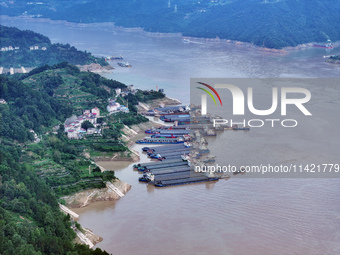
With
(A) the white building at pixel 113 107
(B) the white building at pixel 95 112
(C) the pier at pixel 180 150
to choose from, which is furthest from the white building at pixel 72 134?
(A) the white building at pixel 113 107

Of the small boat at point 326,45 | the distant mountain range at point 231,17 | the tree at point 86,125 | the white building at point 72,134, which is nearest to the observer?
the white building at point 72,134

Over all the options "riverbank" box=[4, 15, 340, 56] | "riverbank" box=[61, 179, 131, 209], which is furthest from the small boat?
"riverbank" box=[61, 179, 131, 209]

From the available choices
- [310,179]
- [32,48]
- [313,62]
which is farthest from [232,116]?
[32,48]

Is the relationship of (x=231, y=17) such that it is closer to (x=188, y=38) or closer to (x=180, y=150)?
(x=188, y=38)

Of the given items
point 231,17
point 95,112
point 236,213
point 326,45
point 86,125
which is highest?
point 231,17

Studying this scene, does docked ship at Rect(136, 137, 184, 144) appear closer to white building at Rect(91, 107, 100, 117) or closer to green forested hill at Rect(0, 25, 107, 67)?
white building at Rect(91, 107, 100, 117)

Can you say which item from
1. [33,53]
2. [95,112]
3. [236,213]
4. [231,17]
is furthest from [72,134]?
[231,17]

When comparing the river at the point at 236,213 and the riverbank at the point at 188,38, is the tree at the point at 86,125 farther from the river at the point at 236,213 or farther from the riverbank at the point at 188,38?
the riverbank at the point at 188,38
